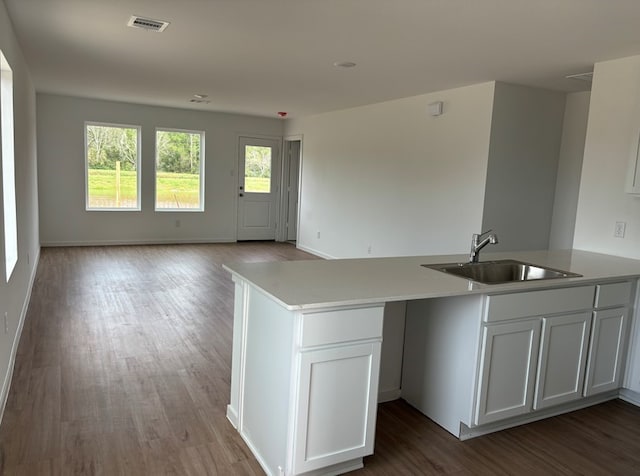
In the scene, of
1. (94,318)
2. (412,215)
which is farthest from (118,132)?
(412,215)

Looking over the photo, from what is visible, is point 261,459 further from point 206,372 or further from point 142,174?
point 142,174

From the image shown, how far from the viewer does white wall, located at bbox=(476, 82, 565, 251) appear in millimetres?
4758

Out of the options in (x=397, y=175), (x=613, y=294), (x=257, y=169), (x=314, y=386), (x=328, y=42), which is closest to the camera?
(x=314, y=386)

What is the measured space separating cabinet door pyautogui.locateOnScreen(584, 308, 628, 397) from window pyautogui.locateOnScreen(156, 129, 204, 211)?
704 cm

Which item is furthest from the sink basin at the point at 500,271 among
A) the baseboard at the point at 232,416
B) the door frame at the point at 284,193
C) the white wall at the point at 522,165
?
the door frame at the point at 284,193

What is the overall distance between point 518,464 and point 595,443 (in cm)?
57

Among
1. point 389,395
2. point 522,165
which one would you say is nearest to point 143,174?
point 522,165

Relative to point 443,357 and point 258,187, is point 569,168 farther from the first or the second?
point 258,187

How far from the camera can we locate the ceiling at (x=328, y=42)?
285 centimetres

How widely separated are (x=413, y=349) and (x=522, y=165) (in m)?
3.01

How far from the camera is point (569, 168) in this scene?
16.5 feet

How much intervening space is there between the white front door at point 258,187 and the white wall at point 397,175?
0.95 metres

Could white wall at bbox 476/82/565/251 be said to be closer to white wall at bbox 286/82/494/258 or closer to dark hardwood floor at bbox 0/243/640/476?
white wall at bbox 286/82/494/258

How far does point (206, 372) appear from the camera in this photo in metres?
3.17
